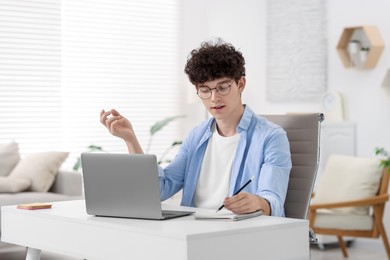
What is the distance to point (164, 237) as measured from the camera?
82.0 inches

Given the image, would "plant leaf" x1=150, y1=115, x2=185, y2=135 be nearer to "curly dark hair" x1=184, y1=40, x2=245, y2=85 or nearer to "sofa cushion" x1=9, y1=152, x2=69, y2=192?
"sofa cushion" x1=9, y1=152, x2=69, y2=192

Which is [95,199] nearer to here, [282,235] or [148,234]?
[148,234]

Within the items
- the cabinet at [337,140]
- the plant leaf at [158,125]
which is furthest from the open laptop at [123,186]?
the plant leaf at [158,125]

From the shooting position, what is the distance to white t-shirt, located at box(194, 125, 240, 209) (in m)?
2.99

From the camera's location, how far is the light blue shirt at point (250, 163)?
2771 millimetres

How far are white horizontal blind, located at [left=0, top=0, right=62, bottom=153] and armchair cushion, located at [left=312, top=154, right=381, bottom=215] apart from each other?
2.56 meters

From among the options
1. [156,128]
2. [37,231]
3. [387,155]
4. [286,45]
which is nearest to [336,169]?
[387,155]

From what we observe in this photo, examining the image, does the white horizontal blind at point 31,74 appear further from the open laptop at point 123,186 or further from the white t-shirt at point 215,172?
the open laptop at point 123,186

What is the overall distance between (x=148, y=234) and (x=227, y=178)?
884 mm

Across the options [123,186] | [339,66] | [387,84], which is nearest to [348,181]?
[387,84]

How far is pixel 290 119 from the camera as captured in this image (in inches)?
125

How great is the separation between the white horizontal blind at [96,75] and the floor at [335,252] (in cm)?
121

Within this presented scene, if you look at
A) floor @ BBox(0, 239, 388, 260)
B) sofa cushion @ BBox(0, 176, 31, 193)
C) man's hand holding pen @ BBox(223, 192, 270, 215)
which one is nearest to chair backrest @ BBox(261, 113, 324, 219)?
man's hand holding pen @ BBox(223, 192, 270, 215)

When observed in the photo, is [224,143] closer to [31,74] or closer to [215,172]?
[215,172]
